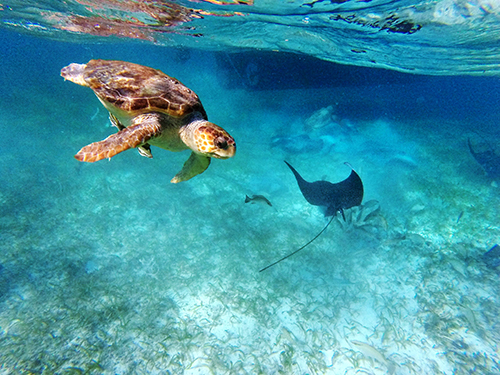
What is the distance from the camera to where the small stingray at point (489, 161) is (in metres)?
10.2

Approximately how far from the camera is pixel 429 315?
4.61m

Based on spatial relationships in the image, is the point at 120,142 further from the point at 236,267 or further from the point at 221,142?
the point at 236,267

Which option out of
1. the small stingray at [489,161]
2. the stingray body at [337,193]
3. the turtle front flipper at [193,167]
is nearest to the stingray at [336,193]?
the stingray body at [337,193]

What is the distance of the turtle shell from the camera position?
10.8 feet

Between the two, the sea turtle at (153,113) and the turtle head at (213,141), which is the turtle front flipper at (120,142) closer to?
the sea turtle at (153,113)

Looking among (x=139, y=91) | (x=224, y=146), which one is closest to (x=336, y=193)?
(x=224, y=146)

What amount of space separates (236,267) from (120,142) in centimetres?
387

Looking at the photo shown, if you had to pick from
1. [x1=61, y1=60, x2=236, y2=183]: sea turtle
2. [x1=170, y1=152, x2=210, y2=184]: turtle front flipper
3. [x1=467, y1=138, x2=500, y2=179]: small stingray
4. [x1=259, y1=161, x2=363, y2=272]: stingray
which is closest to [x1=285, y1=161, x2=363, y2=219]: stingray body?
[x1=259, y1=161, x2=363, y2=272]: stingray

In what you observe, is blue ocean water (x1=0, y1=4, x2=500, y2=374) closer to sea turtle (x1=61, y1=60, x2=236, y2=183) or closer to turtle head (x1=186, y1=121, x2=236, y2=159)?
sea turtle (x1=61, y1=60, x2=236, y2=183)

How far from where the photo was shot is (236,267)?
17.3 ft

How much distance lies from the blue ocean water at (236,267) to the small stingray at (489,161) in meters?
0.25

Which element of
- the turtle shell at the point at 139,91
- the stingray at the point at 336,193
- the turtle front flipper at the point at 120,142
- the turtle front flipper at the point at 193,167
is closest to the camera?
the turtle front flipper at the point at 120,142

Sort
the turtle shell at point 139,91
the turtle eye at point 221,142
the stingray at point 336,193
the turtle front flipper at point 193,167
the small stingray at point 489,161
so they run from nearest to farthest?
the turtle eye at point 221,142
the turtle shell at point 139,91
the turtle front flipper at point 193,167
the stingray at point 336,193
the small stingray at point 489,161

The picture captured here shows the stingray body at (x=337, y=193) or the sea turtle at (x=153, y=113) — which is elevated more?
the sea turtle at (x=153, y=113)
